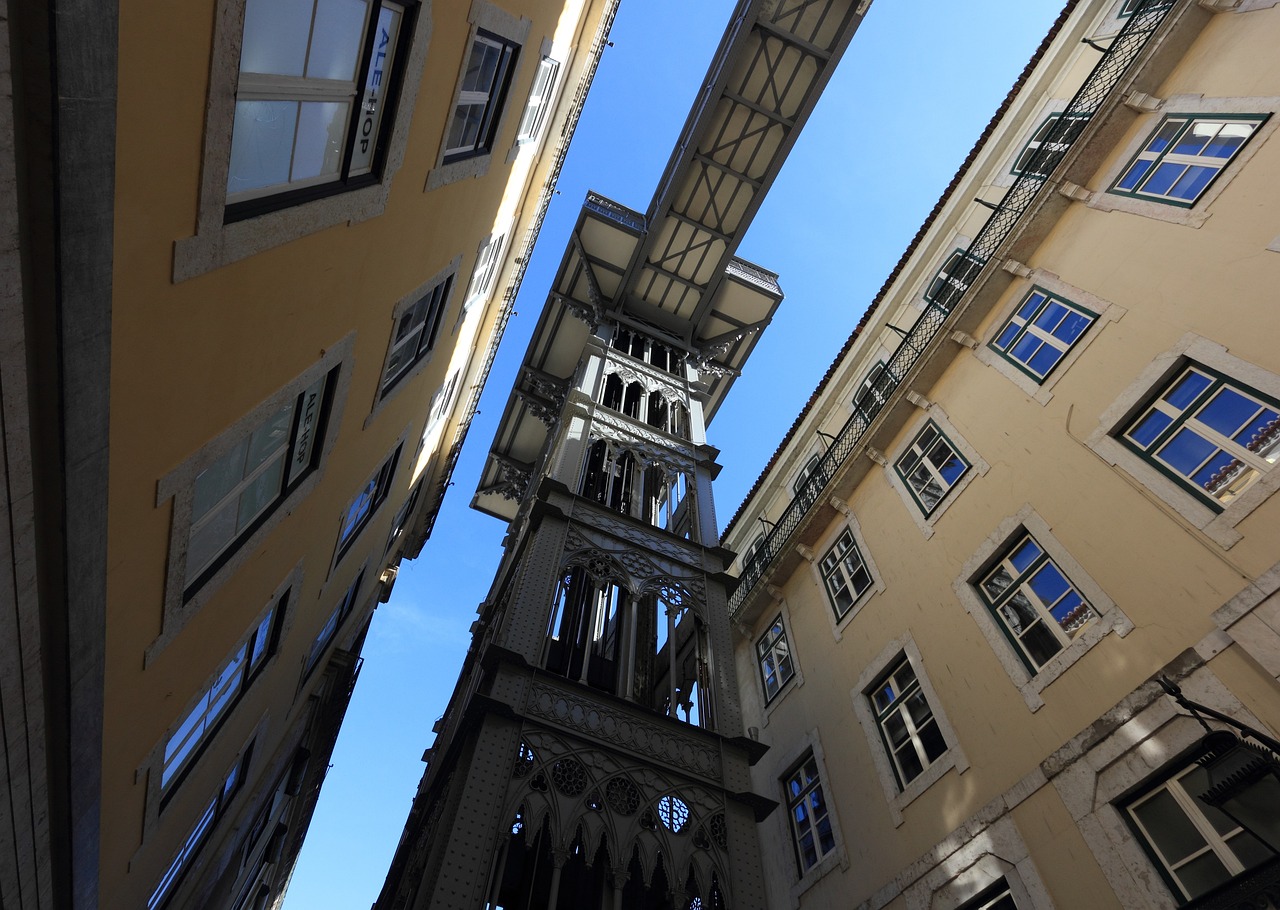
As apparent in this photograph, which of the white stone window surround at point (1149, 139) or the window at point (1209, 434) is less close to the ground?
the white stone window surround at point (1149, 139)

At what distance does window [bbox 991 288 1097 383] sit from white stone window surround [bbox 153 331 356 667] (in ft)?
32.2

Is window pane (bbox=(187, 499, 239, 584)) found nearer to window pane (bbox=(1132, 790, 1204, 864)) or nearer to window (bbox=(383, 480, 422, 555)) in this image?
window pane (bbox=(1132, 790, 1204, 864))

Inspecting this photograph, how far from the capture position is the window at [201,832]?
9.70 m

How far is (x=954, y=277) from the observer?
15180mm

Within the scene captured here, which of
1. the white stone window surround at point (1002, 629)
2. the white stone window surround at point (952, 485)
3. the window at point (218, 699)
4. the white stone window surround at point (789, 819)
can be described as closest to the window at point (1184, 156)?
the white stone window surround at point (952, 485)

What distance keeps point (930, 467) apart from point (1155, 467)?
15.0ft

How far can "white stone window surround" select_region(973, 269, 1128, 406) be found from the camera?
1012 cm

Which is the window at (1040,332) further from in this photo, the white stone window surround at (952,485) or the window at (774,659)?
the window at (774,659)

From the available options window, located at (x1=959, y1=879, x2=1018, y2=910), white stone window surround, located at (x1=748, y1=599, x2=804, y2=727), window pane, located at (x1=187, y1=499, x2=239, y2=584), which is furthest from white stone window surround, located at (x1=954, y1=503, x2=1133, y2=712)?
window pane, located at (x1=187, y1=499, x2=239, y2=584)

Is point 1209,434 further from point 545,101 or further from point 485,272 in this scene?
point 485,272

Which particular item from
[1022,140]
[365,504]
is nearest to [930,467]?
[1022,140]

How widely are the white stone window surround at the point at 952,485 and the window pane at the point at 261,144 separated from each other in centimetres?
1018

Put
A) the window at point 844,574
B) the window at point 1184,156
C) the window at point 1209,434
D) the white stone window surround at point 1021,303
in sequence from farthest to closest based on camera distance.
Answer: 1. the window at point 844,574
2. the white stone window surround at point 1021,303
3. the window at point 1184,156
4. the window at point 1209,434

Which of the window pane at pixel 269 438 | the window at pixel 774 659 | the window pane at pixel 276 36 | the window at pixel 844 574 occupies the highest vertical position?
the window pane at pixel 276 36
